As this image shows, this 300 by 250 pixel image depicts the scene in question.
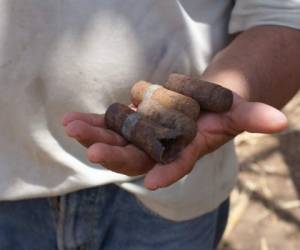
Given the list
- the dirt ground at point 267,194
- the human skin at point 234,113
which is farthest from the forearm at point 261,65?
the dirt ground at point 267,194

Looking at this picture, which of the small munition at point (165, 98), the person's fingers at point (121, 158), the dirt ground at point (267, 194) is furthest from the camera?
the dirt ground at point (267, 194)

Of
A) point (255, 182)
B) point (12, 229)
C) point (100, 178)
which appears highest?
point (100, 178)

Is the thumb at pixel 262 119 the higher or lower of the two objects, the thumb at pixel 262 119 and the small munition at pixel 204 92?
the higher

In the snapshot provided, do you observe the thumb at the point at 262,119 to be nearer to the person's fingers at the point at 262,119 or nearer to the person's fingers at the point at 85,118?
the person's fingers at the point at 262,119

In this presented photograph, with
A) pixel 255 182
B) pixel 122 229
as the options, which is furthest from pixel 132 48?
pixel 255 182

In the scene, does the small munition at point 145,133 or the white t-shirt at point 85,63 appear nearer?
the small munition at point 145,133

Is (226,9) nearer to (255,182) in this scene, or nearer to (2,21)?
(2,21)

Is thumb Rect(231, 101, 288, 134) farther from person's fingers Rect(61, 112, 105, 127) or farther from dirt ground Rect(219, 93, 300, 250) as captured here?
dirt ground Rect(219, 93, 300, 250)

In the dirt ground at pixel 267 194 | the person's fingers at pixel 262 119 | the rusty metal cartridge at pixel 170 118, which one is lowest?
the dirt ground at pixel 267 194
